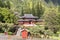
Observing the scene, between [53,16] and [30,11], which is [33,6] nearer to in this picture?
[30,11]

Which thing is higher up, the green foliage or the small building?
the green foliage

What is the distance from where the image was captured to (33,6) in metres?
35.8

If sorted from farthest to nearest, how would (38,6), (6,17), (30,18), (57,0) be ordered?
(57,0) < (38,6) < (30,18) < (6,17)

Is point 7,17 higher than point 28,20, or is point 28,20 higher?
point 7,17

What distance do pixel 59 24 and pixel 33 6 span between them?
571 inches

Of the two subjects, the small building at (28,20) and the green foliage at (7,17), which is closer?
the green foliage at (7,17)

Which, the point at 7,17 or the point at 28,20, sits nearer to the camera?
the point at 7,17

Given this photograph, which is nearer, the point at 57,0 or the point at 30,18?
the point at 30,18

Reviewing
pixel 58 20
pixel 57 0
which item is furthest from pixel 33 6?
pixel 57 0

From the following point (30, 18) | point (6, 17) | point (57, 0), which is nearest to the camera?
Result: point (6, 17)

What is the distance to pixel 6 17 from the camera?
80.2 feet

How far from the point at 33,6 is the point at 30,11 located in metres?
1.08

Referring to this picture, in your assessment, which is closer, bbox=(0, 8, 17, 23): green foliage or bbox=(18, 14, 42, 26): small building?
bbox=(0, 8, 17, 23): green foliage

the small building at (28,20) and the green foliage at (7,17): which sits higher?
the green foliage at (7,17)
